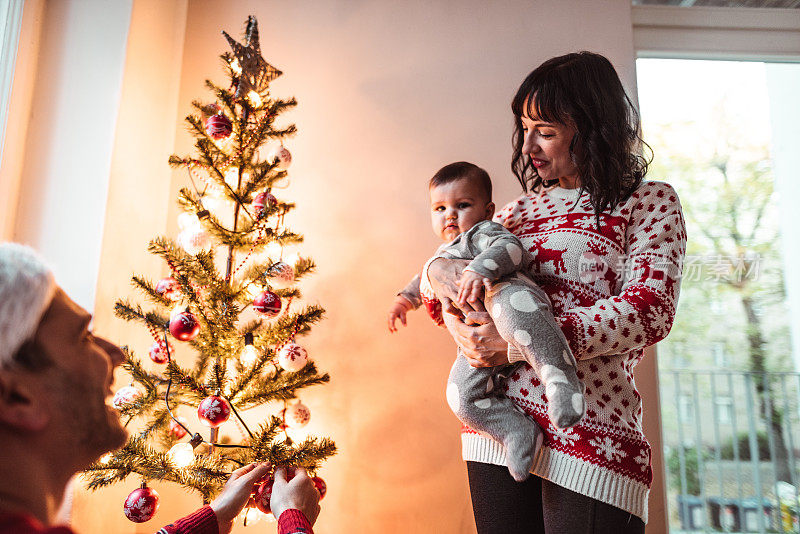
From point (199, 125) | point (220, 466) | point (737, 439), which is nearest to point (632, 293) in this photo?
point (220, 466)

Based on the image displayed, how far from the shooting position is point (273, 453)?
135 cm

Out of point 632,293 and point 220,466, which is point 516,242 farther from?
point 220,466

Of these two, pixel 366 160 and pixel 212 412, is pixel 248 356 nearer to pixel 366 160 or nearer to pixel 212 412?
pixel 212 412

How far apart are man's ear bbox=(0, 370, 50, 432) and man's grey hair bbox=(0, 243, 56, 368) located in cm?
2

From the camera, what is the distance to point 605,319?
96cm

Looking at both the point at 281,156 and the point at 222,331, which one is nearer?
the point at 222,331

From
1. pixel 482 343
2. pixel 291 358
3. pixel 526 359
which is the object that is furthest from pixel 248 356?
pixel 526 359

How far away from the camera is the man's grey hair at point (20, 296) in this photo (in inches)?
23.4

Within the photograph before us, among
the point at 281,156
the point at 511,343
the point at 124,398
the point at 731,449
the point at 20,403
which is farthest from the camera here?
the point at 731,449

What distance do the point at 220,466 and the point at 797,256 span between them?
2.16 metres

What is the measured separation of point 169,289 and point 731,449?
76.9 inches

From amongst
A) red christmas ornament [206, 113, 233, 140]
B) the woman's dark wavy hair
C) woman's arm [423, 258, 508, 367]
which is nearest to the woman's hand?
woman's arm [423, 258, 508, 367]

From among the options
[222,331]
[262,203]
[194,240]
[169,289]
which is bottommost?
[222,331]

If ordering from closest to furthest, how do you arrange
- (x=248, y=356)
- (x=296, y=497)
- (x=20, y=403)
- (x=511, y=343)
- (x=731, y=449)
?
(x=20, y=403)
(x=511, y=343)
(x=296, y=497)
(x=248, y=356)
(x=731, y=449)
